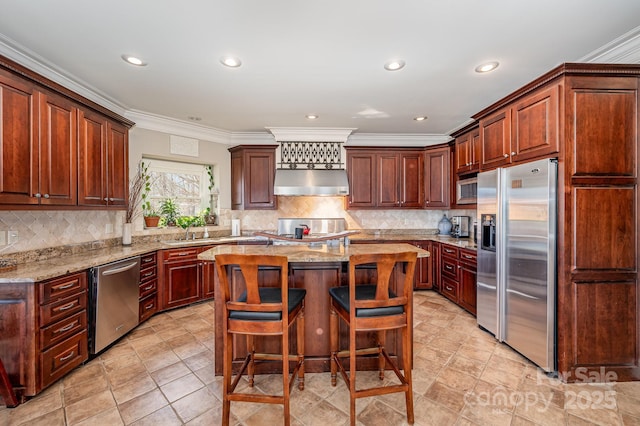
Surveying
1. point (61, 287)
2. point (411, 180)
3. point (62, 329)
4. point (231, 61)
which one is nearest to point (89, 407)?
point (62, 329)

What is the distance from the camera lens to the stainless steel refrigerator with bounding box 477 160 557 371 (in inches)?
86.1

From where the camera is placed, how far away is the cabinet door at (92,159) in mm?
2662

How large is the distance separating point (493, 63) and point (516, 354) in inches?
110

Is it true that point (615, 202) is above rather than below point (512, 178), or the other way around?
below

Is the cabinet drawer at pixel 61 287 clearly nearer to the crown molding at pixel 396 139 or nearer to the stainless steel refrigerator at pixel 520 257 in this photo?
the stainless steel refrigerator at pixel 520 257

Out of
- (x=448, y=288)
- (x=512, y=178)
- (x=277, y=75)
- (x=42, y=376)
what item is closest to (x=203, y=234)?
(x=42, y=376)

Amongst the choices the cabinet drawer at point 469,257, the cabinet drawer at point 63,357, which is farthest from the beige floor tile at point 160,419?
the cabinet drawer at point 469,257

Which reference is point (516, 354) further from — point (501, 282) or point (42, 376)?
point (42, 376)

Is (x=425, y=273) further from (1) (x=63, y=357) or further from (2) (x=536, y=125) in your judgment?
(1) (x=63, y=357)

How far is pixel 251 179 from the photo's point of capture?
459 centimetres

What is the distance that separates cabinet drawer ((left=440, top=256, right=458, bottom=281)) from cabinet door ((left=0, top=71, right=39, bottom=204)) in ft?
15.5

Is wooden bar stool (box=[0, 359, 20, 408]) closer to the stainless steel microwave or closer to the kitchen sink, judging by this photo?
the kitchen sink

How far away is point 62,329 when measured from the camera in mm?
2176

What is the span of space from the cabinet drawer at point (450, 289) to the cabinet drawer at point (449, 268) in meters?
0.08
